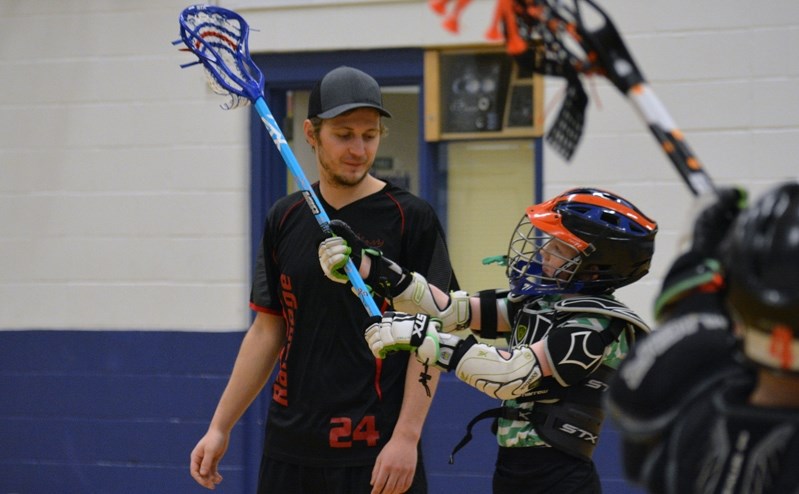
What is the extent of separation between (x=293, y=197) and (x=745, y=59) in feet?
8.84

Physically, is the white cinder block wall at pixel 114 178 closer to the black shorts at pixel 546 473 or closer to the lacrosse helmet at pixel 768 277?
the black shorts at pixel 546 473

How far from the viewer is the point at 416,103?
6234 millimetres

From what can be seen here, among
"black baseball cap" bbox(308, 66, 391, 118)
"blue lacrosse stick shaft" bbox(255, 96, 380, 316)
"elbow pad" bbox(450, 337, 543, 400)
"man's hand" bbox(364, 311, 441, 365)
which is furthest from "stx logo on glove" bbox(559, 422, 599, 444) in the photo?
"black baseball cap" bbox(308, 66, 391, 118)

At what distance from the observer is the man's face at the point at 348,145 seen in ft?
12.4

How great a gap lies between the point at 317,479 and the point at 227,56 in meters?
1.45

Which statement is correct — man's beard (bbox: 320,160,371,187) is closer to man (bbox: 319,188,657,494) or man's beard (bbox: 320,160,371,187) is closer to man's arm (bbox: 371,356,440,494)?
man (bbox: 319,188,657,494)

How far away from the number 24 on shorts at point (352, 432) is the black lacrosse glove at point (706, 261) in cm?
176

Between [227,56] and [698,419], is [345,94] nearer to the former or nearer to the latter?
[227,56]

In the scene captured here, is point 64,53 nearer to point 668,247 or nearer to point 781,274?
A: point 668,247

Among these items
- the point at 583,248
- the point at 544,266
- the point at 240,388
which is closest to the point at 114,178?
the point at 240,388

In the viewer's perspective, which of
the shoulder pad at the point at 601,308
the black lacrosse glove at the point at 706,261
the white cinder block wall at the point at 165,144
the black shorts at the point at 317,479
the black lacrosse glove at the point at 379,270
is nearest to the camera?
the black lacrosse glove at the point at 706,261

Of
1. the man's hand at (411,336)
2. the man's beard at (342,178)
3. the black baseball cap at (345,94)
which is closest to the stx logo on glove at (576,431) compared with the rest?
the man's hand at (411,336)

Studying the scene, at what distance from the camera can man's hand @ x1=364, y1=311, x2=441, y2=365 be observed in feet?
10.3

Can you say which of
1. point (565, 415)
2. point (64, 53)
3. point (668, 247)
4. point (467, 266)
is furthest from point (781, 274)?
point (64, 53)
